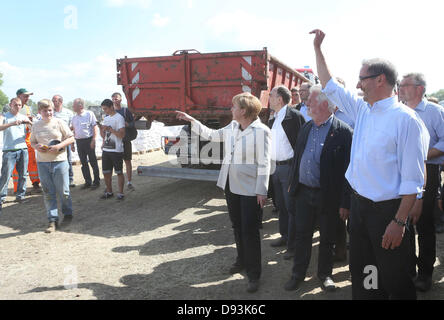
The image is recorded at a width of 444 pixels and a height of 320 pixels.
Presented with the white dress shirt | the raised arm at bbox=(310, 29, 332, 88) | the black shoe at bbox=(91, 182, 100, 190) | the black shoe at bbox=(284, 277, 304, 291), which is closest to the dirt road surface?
the black shoe at bbox=(284, 277, 304, 291)

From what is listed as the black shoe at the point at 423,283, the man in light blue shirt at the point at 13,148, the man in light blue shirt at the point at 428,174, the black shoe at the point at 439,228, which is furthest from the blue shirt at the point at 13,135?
the black shoe at the point at 439,228

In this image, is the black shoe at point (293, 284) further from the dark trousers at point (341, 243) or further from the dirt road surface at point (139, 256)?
the dark trousers at point (341, 243)

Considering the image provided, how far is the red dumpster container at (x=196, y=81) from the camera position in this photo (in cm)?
545

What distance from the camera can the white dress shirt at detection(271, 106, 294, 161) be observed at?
380 centimetres

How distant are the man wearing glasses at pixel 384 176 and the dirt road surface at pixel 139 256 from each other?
0.94 m

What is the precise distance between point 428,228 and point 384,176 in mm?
1395

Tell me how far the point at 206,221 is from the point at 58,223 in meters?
2.28

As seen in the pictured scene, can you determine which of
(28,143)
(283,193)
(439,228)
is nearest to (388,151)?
(283,193)

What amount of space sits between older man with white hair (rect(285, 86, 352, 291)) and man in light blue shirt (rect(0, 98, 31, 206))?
16.2 feet

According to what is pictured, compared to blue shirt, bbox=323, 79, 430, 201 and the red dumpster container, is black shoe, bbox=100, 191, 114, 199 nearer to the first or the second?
the red dumpster container

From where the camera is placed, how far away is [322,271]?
3055 mm

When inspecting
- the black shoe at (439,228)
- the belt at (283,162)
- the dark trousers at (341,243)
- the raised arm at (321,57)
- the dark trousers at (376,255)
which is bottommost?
the black shoe at (439,228)
